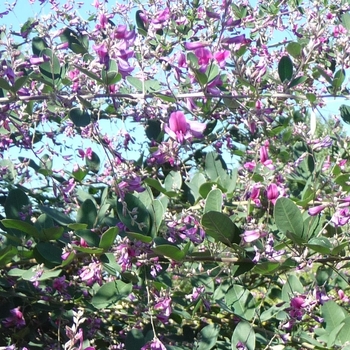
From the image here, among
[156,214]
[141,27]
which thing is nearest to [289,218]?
[156,214]

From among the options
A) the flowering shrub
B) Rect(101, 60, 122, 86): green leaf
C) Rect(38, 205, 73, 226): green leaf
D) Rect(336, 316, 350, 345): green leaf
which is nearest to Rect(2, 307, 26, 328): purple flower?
the flowering shrub

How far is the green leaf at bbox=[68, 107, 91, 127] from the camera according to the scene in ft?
5.11

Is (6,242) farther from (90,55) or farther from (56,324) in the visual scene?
(90,55)

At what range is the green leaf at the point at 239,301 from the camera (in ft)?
5.48

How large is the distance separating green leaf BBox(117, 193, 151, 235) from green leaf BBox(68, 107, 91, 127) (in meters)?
0.22

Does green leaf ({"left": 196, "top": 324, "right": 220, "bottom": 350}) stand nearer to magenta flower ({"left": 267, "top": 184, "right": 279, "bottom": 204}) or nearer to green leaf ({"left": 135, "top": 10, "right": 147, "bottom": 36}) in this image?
magenta flower ({"left": 267, "top": 184, "right": 279, "bottom": 204})

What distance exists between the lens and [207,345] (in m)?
1.74

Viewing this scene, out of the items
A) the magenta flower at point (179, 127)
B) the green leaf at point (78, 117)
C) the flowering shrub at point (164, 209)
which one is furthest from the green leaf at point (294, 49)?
the green leaf at point (78, 117)

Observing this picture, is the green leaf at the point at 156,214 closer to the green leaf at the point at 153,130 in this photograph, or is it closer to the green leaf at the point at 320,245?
the green leaf at the point at 320,245

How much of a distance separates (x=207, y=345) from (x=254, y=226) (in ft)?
1.47

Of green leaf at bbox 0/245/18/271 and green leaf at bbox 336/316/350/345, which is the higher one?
green leaf at bbox 0/245/18/271

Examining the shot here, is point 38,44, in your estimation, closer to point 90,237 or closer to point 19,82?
point 19,82

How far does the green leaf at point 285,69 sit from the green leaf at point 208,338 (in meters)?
0.74

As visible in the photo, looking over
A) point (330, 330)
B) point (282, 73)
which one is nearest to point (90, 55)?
point (282, 73)
